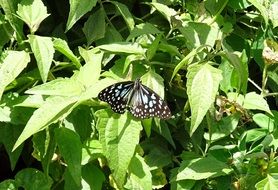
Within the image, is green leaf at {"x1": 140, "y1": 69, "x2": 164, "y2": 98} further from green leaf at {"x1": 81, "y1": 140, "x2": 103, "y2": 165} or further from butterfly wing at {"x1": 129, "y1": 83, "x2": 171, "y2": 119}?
green leaf at {"x1": 81, "y1": 140, "x2": 103, "y2": 165}

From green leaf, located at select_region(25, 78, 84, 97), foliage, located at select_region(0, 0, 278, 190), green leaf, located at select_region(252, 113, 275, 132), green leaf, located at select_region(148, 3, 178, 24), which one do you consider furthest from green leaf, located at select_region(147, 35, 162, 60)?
green leaf, located at select_region(252, 113, 275, 132)

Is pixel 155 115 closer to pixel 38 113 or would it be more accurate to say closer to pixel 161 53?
pixel 38 113

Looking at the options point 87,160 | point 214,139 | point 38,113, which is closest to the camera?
point 38,113

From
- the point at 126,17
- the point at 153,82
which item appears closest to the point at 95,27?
the point at 126,17

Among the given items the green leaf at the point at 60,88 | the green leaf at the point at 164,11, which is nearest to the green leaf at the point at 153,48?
the green leaf at the point at 164,11

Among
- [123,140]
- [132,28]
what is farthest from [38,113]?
[132,28]
